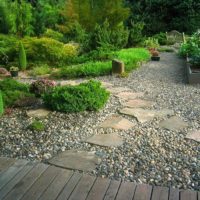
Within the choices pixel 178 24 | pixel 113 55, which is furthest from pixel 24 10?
pixel 178 24

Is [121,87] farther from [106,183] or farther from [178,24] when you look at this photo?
[178,24]

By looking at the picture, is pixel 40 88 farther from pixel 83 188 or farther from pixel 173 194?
pixel 173 194

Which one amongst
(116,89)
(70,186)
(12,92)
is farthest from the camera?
(116,89)

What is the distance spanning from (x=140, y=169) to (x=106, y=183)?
1.43 ft

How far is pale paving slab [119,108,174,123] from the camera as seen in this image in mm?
4637

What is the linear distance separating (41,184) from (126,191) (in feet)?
2.41

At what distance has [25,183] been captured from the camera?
9.48ft

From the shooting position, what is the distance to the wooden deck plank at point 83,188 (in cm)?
269

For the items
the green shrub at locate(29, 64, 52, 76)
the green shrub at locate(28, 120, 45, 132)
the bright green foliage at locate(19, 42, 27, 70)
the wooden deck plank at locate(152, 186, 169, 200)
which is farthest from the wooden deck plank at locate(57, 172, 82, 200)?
the bright green foliage at locate(19, 42, 27, 70)

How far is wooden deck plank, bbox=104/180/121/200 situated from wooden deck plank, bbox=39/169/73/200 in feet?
1.30

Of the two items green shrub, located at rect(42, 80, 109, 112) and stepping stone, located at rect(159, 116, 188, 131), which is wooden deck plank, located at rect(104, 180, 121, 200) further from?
green shrub, located at rect(42, 80, 109, 112)

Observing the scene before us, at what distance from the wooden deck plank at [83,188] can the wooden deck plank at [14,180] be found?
54cm

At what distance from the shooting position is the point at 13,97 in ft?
17.0

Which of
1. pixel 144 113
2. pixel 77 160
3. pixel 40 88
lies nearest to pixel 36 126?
pixel 77 160
